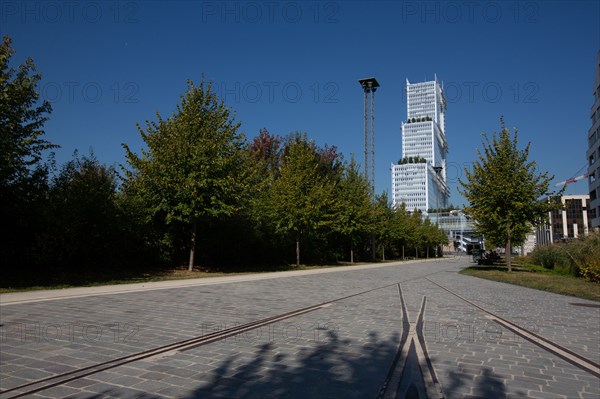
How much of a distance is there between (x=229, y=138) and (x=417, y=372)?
853 inches

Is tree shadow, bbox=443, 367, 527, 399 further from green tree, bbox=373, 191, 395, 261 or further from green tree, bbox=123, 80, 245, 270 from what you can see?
green tree, bbox=373, 191, 395, 261

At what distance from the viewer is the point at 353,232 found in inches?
1704

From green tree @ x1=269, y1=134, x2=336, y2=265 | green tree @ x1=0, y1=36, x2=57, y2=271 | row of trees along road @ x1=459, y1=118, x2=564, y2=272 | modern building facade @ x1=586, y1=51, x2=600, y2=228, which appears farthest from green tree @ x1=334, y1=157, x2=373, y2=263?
modern building facade @ x1=586, y1=51, x2=600, y2=228

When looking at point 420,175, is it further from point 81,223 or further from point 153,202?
point 81,223

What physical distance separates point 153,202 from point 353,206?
23.1 metres

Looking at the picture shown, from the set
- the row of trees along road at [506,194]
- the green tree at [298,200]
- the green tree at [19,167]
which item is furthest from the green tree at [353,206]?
the green tree at [19,167]

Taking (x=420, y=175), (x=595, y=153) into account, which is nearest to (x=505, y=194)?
(x=595, y=153)

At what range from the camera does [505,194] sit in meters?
25.2

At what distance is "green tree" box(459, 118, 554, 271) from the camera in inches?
992

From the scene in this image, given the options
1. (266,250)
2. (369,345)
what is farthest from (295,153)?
(369,345)

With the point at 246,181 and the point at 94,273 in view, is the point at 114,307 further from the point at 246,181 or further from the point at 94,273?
the point at 246,181

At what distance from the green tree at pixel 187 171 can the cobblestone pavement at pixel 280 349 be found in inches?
441

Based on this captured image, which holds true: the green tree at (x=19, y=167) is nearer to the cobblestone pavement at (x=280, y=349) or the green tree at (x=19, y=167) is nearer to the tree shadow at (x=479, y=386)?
the cobblestone pavement at (x=280, y=349)

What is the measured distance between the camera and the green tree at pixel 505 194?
25.2m
